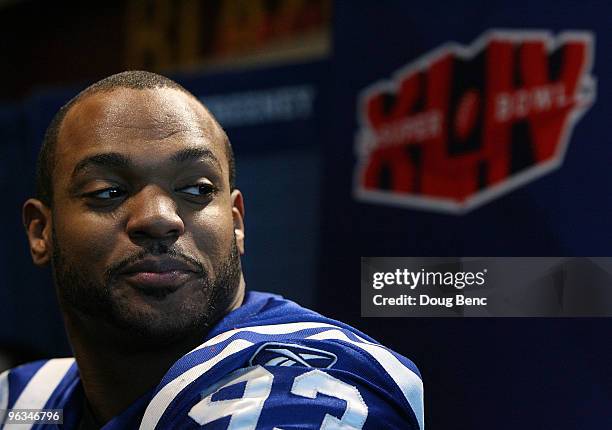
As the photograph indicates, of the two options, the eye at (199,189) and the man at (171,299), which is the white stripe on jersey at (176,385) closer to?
the man at (171,299)

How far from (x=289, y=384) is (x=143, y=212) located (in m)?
0.22

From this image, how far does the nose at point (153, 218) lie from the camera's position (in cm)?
87

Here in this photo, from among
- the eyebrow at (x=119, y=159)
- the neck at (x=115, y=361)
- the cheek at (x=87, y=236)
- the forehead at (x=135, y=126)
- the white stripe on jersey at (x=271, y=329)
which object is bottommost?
the neck at (x=115, y=361)

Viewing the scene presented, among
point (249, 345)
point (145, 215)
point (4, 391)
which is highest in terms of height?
point (145, 215)

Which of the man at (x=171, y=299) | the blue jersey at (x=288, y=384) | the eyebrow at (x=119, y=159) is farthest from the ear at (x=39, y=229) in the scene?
the blue jersey at (x=288, y=384)

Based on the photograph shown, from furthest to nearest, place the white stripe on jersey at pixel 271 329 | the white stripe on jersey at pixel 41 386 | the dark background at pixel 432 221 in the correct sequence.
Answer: the white stripe on jersey at pixel 41 386 → the dark background at pixel 432 221 → the white stripe on jersey at pixel 271 329

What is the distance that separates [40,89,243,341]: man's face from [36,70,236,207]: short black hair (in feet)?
0.05

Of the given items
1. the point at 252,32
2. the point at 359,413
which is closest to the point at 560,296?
the point at 359,413

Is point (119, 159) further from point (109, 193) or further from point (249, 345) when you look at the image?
point (249, 345)

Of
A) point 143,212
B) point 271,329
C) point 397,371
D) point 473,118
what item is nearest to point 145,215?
point 143,212

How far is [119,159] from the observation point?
899mm

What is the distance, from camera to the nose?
0.87 meters

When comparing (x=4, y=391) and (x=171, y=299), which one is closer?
(x=171, y=299)

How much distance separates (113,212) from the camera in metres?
0.90
